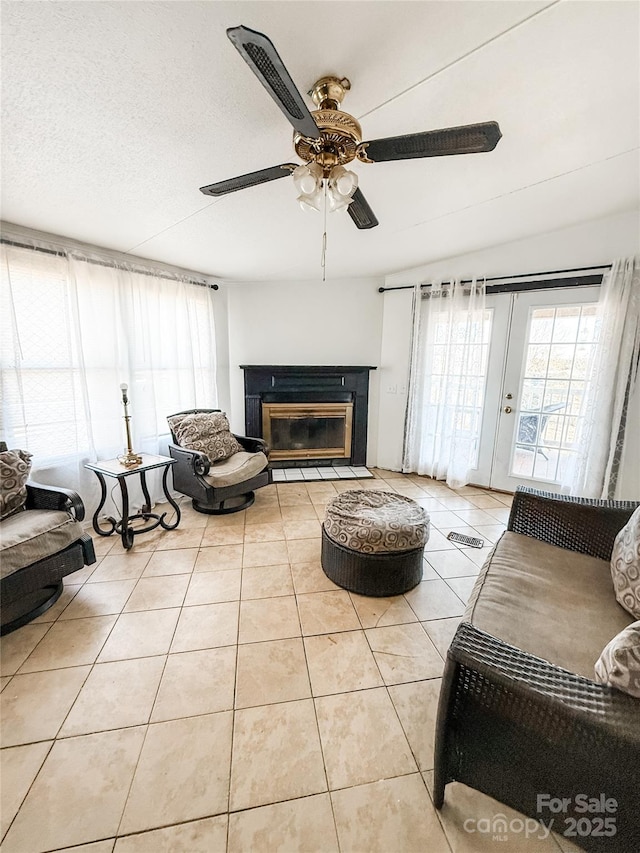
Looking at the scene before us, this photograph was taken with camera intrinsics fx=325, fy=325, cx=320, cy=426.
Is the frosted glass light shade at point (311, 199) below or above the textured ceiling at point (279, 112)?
below

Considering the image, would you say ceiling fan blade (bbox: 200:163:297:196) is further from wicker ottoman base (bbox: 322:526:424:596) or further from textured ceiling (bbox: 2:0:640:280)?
wicker ottoman base (bbox: 322:526:424:596)

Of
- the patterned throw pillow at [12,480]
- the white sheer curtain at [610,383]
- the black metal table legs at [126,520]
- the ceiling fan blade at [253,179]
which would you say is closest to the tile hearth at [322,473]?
the black metal table legs at [126,520]

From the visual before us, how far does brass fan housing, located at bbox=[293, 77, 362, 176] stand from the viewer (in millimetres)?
1111

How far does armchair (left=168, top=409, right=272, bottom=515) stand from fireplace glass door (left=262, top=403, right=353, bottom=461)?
72 centimetres

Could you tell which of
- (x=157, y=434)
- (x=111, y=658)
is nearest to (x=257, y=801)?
(x=111, y=658)

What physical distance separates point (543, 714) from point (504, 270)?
137 inches

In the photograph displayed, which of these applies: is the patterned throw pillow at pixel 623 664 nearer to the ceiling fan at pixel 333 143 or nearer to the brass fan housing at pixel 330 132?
the ceiling fan at pixel 333 143

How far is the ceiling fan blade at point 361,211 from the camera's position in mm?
1489

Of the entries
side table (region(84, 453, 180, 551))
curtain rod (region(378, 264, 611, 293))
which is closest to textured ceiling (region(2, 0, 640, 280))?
curtain rod (region(378, 264, 611, 293))

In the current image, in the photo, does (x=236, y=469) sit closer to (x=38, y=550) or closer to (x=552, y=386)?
(x=38, y=550)

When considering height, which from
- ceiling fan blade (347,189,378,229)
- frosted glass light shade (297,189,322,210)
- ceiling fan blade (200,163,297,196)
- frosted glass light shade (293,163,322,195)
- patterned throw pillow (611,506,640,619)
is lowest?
patterned throw pillow (611,506,640,619)

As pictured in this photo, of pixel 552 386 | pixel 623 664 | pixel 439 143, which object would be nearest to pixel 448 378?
pixel 552 386

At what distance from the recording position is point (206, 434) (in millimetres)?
3191

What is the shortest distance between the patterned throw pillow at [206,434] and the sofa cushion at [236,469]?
9 cm
